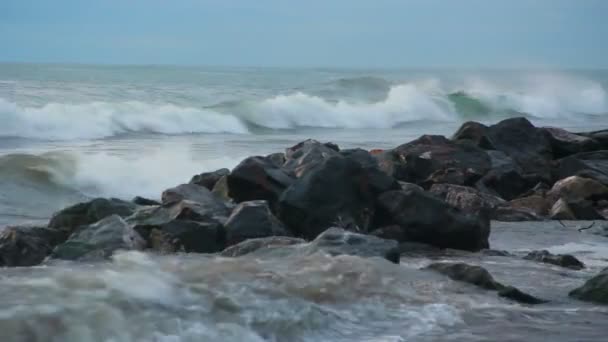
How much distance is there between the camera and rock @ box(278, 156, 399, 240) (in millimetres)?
8789

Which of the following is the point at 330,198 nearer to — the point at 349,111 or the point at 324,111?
the point at 324,111

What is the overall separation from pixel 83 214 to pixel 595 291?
15.1ft

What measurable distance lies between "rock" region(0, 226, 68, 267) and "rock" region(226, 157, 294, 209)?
2.17m

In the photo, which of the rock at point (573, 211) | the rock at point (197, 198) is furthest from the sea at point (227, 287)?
the rock at point (197, 198)

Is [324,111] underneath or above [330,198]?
underneath

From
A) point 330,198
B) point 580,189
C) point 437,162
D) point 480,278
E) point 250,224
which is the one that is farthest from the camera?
point 437,162

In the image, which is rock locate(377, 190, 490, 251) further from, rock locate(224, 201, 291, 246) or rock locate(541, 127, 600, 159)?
rock locate(541, 127, 600, 159)

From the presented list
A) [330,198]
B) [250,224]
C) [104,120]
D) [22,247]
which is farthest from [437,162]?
[104,120]

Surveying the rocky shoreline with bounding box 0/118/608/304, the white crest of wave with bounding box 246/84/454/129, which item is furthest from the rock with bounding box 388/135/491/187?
the white crest of wave with bounding box 246/84/454/129

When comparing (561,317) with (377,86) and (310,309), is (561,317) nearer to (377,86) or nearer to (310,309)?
(310,309)

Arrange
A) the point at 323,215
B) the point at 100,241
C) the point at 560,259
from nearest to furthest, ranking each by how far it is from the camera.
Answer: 1. the point at 100,241
2. the point at 560,259
3. the point at 323,215

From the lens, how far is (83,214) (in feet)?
28.5

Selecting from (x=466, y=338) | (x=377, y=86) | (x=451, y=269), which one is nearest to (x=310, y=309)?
(x=466, y=338)

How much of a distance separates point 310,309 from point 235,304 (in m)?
0.47
